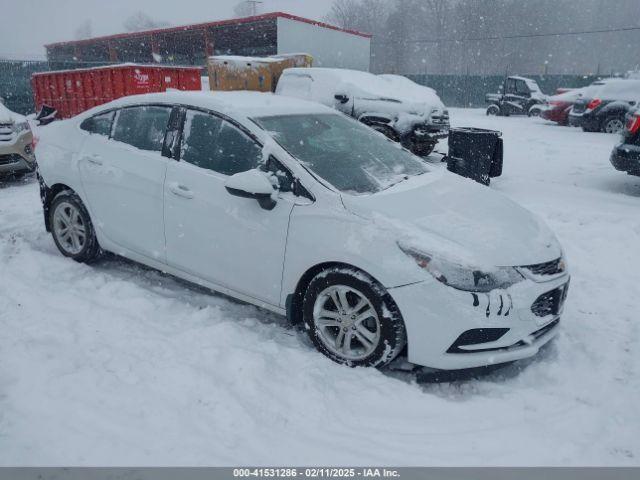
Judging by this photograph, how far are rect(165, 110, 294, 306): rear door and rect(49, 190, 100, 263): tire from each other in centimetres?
113

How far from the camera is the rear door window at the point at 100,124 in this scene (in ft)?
14.0

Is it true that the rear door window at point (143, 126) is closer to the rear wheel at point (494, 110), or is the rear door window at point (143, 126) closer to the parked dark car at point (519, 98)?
the parked dark car at point (519, 98)

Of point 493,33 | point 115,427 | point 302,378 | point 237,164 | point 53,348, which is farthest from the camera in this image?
point 493,33

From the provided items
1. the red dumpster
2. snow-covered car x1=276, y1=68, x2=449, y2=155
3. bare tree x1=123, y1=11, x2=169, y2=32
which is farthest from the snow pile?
bare tree x1=123, y1=11, x2=169, y2=32

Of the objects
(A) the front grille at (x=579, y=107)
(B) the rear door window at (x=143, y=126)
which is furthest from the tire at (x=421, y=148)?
A: (A) the front grille at (x=579, y=107)

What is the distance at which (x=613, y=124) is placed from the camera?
564 inches

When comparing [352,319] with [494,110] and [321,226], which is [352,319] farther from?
[494,110]

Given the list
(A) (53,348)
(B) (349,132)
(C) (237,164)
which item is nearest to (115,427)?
(A) (53,348)

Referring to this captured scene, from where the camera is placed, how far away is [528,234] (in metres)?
3.21

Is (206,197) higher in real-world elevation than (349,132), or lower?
lower

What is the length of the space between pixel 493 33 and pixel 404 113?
66902mm

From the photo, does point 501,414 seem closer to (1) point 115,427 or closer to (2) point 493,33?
(1) point 115,427

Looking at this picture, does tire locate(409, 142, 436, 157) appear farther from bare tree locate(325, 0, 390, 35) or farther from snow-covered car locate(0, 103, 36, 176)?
bare tree locate(325, 0, 390, 35)

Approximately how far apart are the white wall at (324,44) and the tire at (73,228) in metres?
18.7
